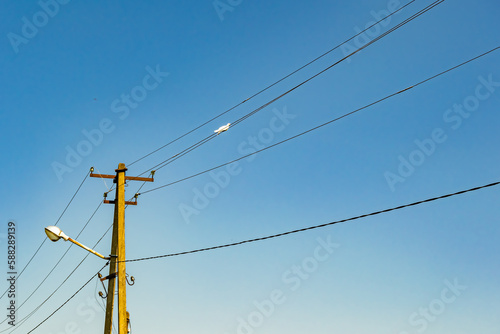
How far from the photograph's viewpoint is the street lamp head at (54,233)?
12.4m

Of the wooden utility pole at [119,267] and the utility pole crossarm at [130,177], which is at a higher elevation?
the utility pole crossarm at [130,177]

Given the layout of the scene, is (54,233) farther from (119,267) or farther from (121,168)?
(121,168)

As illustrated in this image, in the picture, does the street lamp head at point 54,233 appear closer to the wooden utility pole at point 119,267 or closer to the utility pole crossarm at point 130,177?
the wooden utility pole at point 119,267

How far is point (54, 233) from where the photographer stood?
489 inches

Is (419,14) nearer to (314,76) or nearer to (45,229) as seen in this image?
(314,76)

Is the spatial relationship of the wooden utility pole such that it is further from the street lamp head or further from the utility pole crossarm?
the street lamp head

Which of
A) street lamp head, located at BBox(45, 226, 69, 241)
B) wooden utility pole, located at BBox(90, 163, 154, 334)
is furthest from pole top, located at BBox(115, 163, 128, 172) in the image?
street lamp head, located at BBox(45, 226, 69, 241)

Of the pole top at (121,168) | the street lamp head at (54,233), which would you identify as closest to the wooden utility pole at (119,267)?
the pole top at (121,168)

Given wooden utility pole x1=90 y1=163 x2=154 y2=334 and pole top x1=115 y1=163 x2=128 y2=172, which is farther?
pole top x1=115 y1=163 x2=128 y2=172

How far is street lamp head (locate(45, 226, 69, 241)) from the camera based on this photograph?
12.4 metres

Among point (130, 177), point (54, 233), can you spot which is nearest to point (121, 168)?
point (130, 177)

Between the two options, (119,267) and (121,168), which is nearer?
(119,267)

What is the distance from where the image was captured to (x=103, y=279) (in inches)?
539


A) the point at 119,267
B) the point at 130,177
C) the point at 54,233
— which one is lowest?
the point at 119,267
